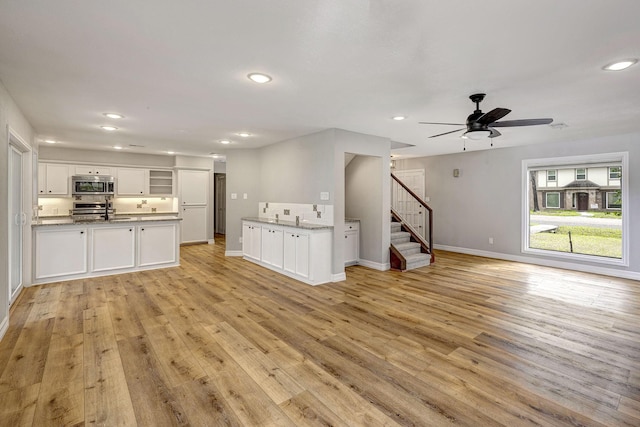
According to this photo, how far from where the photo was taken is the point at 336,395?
211 centimetres

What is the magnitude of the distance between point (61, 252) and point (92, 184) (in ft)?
10.6

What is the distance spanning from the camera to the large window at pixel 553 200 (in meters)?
6.34

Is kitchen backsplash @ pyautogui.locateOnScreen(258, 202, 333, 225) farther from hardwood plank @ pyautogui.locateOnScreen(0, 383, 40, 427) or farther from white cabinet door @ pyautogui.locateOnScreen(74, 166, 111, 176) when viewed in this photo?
white cabinet door @ pyautogui.locateOnScreen(74, 166, 111, 176)

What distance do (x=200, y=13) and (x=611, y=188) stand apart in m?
7.06

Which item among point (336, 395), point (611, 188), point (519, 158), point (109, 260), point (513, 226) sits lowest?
point (336, 395)

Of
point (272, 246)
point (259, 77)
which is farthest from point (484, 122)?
point (272, 246)

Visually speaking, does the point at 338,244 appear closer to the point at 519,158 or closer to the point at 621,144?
the point at 519,158

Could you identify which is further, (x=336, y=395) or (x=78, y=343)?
(x=78, y=343)

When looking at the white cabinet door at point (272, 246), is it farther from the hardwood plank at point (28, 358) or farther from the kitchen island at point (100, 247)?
the hardwood plank at point (28, 358)

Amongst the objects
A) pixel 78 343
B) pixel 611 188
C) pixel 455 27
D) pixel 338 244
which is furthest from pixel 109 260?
pixel 611 188

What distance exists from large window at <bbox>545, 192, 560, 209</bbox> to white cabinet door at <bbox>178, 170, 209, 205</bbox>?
331 inches

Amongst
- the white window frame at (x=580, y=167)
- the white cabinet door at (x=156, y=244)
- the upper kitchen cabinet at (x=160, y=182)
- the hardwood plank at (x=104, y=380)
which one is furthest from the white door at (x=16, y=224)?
the white window frame at (x=580, y=167)

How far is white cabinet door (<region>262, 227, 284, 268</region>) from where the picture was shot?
554 centimetres

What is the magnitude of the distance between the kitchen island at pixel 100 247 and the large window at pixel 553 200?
24.2 feet
